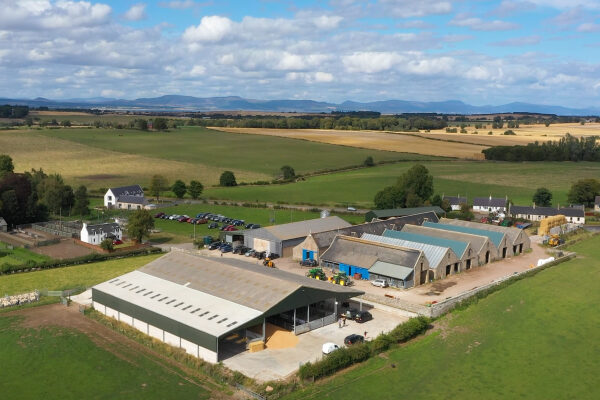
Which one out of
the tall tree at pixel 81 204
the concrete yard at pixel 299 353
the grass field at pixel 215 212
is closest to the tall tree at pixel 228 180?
the grass field at pixel 215 212

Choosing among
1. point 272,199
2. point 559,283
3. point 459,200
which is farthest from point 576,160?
point 559,283

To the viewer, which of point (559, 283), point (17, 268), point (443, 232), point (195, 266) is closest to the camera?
point (195, 266)

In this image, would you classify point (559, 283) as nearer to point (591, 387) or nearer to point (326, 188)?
point (591, 387)

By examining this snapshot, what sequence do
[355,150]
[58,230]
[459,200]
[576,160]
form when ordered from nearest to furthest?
1. [58,230]
2. [459,200]
3. [576,160]
4. [355,150]

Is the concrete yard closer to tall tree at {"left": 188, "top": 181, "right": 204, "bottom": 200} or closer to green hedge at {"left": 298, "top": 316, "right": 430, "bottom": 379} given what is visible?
green hedge at {"left": 298, "top": 316, "right": 430, "bottom": 379}

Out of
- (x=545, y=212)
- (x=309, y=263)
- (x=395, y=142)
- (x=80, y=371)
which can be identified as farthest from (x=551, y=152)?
(x=80, y=371)

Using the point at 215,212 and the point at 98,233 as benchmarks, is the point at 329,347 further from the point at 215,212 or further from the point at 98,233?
the point at 215,212

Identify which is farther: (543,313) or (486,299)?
(486,299)
